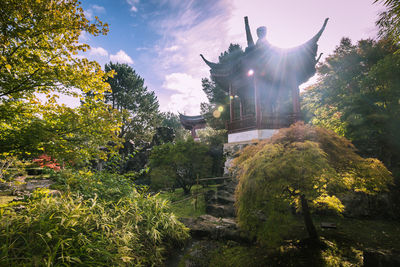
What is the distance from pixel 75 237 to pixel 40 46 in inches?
146

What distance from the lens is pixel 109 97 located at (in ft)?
74.2

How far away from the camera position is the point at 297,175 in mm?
2939

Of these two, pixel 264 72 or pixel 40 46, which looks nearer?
pixel 40 46

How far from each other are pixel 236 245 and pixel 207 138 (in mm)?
10350

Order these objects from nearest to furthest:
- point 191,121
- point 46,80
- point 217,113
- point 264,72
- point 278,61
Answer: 1. point 46,80
2. point 278,61
3. point 264,72
4. point 217,113
5. point 191,121

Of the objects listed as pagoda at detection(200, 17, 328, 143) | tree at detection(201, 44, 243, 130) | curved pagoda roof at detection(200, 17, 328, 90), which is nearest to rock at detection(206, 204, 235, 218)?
pagoda at detection(200, 17, 328, 143)

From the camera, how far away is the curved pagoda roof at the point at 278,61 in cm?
948

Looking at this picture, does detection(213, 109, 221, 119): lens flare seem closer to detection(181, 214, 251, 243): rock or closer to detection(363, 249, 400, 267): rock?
detection(181, 214, 251, 243): rock

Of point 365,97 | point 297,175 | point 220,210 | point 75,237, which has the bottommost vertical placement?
point 220,210

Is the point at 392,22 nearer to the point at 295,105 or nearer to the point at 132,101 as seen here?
the point at 295,105

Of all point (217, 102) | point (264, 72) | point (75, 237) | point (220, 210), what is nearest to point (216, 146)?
point (217, 102)

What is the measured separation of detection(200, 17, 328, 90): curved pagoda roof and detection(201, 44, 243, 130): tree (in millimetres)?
1435

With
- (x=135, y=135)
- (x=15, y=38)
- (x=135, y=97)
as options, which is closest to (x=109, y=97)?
(x=135, y=97)

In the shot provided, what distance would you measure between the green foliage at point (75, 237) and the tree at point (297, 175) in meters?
1.93
